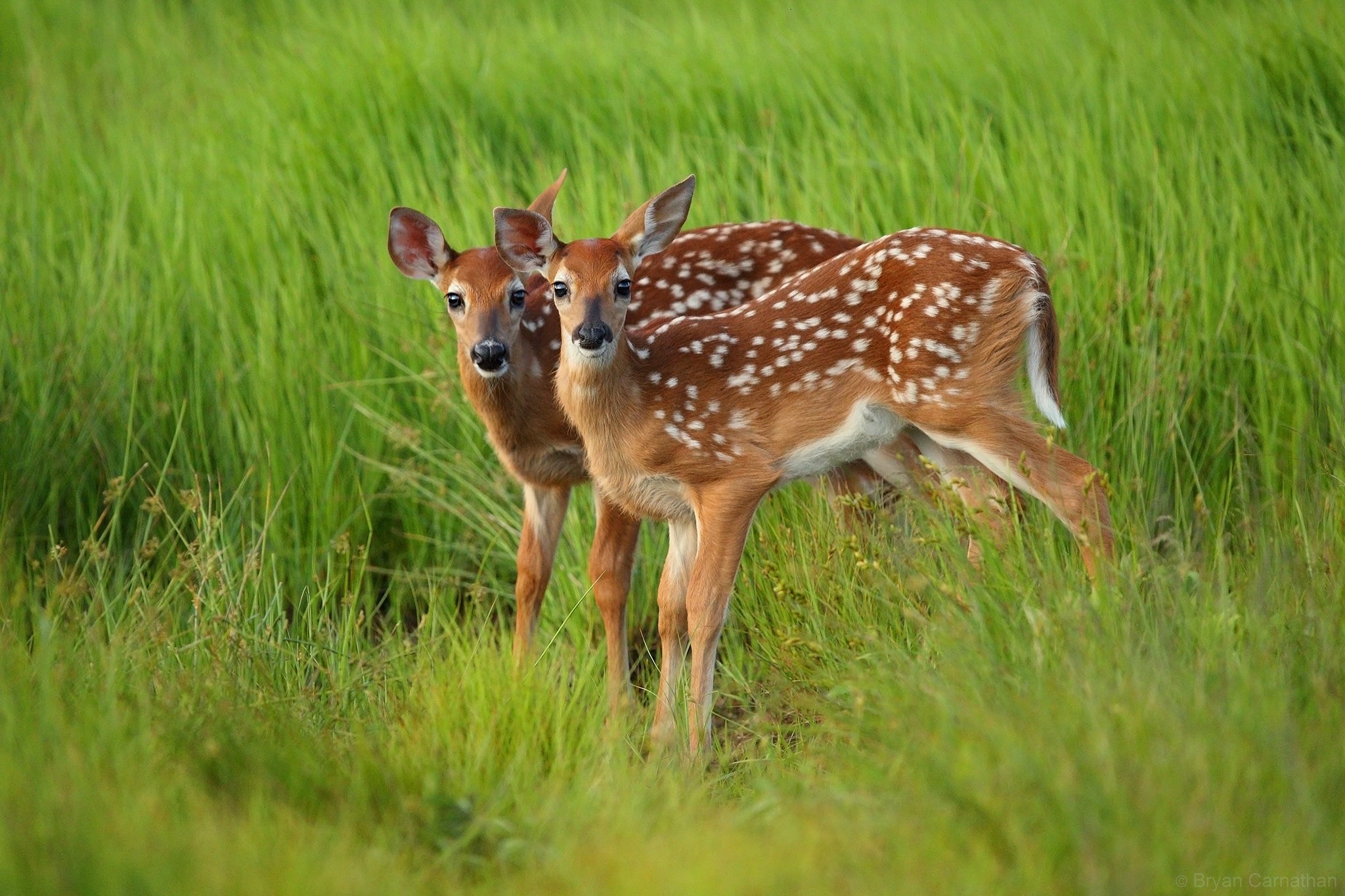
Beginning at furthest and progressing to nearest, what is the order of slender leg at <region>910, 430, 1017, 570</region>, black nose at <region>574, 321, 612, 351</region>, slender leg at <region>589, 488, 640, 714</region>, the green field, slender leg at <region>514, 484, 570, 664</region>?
slender leg at <region>514, 484, 570, 664</region> → slender leg at <region>589, 488, 640, 714</region> → black nose at <region>574, 321, 612, 351</region> → slender leg at <region>910, 430, 1017, 570</region> → the green field

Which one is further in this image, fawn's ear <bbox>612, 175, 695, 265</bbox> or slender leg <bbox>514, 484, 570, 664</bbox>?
slender leg <bbox>514, 484, 570, 664</bbox>

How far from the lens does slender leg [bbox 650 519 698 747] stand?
470 centimetres

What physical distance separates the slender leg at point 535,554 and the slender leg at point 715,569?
2.53ft

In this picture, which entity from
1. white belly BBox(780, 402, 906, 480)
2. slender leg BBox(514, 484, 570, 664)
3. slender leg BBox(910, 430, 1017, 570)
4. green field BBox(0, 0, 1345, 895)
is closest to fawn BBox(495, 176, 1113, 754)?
white belly BBox(780, 402, 906, 480)

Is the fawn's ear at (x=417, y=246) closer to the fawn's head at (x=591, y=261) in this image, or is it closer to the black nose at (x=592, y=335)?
the fawn's head at (x=591, y=261)

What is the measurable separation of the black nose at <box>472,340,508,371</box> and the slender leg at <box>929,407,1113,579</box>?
4.93 ft

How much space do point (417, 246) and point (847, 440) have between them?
1737 mm

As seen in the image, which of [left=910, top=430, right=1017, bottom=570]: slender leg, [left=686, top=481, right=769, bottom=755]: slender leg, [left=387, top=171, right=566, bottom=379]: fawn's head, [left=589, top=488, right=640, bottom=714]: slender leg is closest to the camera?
[left=910, top=430, right=1017, bottom=570]: slender leg

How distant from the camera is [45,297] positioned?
6.14 m

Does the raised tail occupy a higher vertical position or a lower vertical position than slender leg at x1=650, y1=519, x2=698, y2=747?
higher

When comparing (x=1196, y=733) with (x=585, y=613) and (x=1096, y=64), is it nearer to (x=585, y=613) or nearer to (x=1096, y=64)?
(x=585, y=613)

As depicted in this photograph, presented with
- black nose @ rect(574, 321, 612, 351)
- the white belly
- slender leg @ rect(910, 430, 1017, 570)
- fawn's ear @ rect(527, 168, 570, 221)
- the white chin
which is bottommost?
slender leg @ rect(910, 430, 1017, 570)

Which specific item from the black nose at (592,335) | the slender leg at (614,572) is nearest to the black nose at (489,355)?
the black nose at (592,335)

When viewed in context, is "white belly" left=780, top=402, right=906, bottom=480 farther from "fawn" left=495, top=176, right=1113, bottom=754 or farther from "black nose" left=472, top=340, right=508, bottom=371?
"black nose" left=472, top=340, right=508, bottom=371
